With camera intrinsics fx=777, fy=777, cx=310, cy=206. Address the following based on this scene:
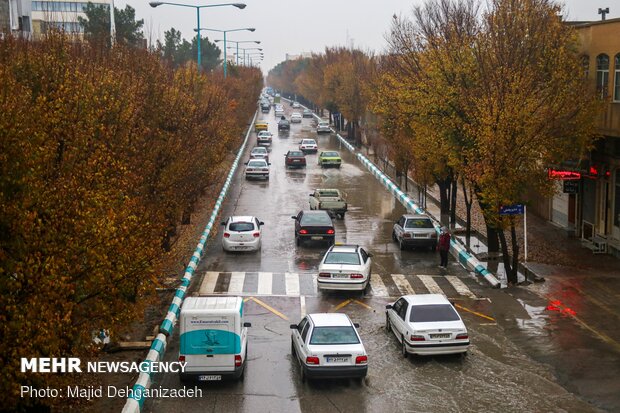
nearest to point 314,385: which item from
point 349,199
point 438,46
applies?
point 438,46

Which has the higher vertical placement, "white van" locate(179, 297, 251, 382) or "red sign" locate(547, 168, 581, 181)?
"red sign" locate(547, 168, 581, 181)

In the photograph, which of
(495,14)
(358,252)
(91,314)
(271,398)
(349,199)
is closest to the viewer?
(91,314)

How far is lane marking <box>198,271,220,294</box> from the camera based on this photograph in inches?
994

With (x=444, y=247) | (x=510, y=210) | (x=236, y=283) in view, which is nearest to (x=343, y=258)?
(x=236, y=283)

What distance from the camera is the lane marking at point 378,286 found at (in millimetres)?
25125

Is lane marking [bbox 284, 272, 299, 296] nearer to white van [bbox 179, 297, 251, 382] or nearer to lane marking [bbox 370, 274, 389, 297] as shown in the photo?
lane marking [bbox 370, 274, 389, 297]

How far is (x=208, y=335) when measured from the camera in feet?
53.6

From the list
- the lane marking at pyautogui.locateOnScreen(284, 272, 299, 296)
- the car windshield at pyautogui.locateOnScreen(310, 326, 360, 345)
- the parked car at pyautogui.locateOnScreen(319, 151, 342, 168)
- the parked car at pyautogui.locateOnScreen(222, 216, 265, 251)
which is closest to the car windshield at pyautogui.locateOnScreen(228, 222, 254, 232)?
the parked car at pyautogui.locateOnScreen(222, 216, 265, 251)

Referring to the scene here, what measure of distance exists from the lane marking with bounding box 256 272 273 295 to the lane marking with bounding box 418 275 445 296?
532 centimetres

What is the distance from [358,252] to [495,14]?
37.0 ft

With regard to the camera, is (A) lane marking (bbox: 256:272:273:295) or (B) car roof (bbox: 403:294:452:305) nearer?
(B) car roof (bbox: 403:294:452:305)

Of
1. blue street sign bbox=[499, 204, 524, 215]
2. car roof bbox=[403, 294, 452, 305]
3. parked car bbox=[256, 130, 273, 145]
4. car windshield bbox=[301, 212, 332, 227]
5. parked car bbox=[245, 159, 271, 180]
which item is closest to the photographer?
car roof bbox=[403, 294, 452, 305]

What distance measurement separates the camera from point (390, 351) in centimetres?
1930

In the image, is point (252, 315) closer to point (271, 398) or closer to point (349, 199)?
point (271, 398)
